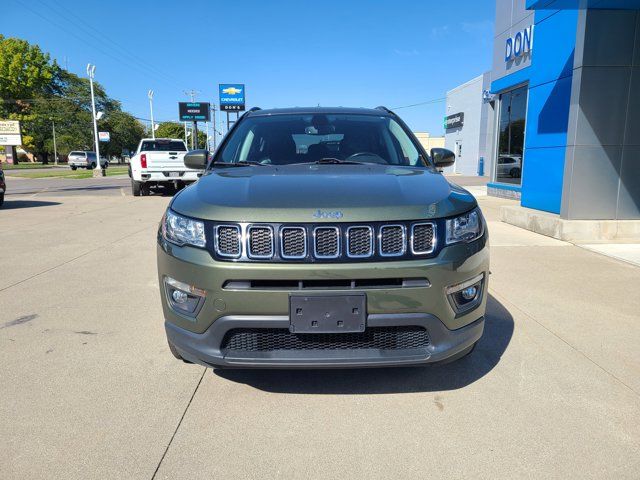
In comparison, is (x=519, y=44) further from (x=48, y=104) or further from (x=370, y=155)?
(x=48, y=104)

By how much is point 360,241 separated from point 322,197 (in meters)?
0.33

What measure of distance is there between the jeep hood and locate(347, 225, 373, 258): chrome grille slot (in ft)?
0.17

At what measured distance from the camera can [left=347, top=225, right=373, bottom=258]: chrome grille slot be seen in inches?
90.7

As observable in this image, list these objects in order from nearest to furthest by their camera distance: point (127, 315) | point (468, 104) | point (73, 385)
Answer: point (73, 385)
point (127, 315)
point (468, 104)

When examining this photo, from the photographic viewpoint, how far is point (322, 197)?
97.0 inches

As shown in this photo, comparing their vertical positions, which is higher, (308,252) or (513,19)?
(513,19)

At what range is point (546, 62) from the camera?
30.0ft

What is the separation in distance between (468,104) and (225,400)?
41513 millimetres

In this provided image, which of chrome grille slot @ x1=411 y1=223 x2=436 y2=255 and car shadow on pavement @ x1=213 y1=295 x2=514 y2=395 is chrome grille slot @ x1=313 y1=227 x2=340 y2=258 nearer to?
chrome grille slot @ x1=411 y1=223 x2=436 y2=255

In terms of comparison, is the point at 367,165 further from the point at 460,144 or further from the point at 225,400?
the point at 460,144

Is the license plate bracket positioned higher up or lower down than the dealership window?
lower down

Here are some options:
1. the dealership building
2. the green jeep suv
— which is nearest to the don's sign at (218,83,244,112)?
the dealership building

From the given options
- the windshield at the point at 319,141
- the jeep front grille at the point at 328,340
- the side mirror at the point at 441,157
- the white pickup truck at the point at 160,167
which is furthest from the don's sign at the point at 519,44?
the jeep front grille at the point at 328,340

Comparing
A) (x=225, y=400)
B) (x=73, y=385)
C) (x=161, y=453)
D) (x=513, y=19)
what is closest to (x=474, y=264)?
(x=225, y=400)
